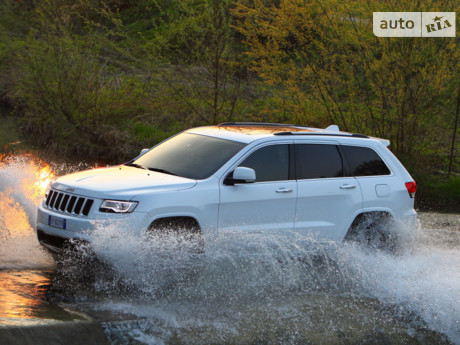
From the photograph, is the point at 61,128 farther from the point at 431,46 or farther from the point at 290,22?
the point at 431,46

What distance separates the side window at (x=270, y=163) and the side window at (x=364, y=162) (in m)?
0.95

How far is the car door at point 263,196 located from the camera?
7496mm

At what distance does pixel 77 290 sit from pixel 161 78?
A: 36.8 feet

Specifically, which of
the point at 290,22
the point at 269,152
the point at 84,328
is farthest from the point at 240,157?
the point at 290,22

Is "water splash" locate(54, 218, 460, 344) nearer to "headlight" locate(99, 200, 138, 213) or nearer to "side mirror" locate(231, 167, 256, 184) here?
"headlight" locate(99, 200, 138, 213)

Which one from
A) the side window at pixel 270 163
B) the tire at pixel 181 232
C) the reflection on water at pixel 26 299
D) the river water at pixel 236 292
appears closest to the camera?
the reflection on water at pixel 26 299

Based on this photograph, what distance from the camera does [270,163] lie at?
26.3ft

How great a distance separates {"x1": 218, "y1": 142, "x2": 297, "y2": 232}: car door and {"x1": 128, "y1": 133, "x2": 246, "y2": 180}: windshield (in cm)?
25

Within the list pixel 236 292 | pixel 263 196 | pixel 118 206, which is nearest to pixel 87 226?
pixel 118 206

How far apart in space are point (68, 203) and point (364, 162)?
11.9ft

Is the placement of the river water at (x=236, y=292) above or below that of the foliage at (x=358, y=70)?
below

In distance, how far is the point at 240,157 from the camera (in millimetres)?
7840

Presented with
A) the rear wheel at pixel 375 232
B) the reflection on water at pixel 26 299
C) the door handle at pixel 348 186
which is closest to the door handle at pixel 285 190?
the door handle at pixel 348 186

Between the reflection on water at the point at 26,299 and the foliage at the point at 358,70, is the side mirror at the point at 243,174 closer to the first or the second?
the reflection on water at the point at 26,299
